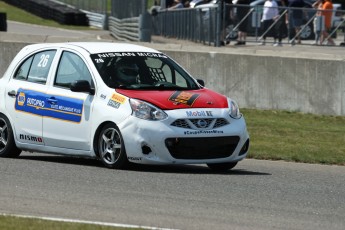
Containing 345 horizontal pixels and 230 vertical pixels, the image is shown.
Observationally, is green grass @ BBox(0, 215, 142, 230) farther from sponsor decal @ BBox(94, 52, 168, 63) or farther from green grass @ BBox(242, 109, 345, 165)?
green grass @ BBox(242, 109, 345, 165)

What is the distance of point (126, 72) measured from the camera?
40.2 ft

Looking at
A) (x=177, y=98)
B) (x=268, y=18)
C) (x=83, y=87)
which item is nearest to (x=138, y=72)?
(x=83, y=87)

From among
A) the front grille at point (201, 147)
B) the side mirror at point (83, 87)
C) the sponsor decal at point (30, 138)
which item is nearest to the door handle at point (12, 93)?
the sponsor decal at point (30, 138)

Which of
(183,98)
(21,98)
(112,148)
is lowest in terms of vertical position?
(112,148)

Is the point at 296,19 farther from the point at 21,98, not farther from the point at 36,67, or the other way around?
the point at 21,98

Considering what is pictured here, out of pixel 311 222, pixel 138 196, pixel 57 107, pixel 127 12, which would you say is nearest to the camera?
pixel 311 222

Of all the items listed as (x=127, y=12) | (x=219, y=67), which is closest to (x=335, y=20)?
(x=219, y=67)

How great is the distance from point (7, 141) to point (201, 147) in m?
2.70

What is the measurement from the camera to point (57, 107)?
1224 cm

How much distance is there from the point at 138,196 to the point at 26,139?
344 cm

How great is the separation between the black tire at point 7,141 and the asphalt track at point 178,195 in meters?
0.21

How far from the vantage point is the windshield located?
12.1 meters

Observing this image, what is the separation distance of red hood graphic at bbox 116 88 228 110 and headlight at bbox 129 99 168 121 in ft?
0.22

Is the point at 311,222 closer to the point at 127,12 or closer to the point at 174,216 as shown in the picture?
the point at 174,216
